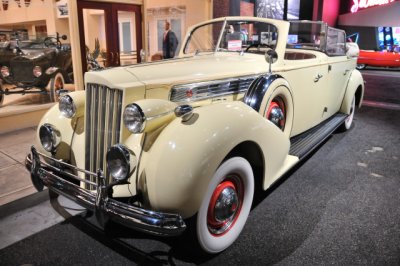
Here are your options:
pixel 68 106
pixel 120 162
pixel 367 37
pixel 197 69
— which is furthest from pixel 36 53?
pixel 367 37

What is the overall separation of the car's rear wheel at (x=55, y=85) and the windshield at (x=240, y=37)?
12.0 feet

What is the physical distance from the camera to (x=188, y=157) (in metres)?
1.98

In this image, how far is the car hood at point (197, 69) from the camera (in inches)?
102

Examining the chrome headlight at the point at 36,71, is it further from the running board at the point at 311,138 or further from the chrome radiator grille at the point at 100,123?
the running board at the point at 311,138

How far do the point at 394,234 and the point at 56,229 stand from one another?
8.90 feet

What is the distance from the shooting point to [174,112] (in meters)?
2.23

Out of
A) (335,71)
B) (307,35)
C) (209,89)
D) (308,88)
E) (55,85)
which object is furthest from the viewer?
(55,85)

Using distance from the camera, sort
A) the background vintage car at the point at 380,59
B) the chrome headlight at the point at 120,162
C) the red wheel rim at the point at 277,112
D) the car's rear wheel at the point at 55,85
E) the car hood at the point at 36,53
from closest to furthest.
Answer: the chrome headlight at the point at 120,162 < the red wheel rim at the point at 277,112 < the car's rear wheel at the point at 55,85 < the car hood at the point at 36,53 < the background vintage car at the point at 380,59

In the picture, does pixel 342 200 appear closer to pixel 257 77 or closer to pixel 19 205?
pixel 257 77

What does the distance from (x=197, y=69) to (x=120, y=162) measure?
4.05 ft

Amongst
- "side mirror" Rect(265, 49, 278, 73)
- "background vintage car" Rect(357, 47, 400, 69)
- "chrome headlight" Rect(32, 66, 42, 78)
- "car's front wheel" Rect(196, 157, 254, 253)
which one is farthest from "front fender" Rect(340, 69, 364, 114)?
"background vintage car" Rect(357, 47, 400, 69)

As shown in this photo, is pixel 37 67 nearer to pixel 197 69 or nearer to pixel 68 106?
pixel 68 106

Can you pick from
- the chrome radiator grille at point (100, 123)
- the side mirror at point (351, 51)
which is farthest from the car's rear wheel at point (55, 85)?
the side mirror at point (351, 51)

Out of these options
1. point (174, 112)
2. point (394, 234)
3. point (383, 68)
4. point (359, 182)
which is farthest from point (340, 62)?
point (383, 68)
